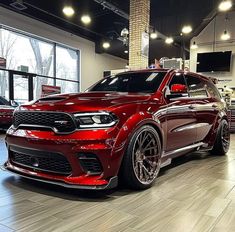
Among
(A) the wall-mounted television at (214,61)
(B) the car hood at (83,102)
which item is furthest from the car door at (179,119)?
(A) the wall-mounted television at (214,61)

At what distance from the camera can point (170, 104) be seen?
9.62 ft

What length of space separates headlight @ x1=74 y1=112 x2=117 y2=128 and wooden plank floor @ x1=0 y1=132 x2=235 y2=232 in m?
0.64

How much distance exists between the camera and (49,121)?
2.30 metres

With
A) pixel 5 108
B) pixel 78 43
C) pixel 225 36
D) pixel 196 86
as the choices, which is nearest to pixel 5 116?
pixel 5 108

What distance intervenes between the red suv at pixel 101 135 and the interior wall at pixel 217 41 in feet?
29.1

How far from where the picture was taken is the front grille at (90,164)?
7.08 feet

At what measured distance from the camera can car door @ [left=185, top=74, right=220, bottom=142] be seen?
11.6ft

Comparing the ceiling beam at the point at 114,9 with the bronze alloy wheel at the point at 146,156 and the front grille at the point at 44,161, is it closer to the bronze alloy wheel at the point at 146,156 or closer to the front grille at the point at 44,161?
the bronze alloy wheel at the point at 146,156

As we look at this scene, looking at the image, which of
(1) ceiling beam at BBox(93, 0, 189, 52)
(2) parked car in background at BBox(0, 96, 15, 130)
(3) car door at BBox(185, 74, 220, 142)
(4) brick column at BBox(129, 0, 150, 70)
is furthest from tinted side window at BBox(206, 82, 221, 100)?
(1) ceiling beam at BBox(93, 0, 189, 52)

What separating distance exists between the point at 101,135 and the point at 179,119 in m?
1.26

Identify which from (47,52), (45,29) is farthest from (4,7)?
(47,52)

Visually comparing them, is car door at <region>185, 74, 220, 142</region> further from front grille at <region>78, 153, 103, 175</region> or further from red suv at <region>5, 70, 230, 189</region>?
front grille at <region>78, 153, 103, 175</region>

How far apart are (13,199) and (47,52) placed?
10981 millimetres

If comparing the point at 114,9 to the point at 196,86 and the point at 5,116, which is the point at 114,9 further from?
the point at 196,86
